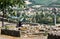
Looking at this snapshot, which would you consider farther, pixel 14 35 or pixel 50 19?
pixel 50 19

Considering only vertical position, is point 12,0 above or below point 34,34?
above

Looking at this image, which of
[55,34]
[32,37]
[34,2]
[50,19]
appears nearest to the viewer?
[55,34]

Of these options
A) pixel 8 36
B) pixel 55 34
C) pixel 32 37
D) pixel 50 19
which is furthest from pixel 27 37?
pixel 50 19

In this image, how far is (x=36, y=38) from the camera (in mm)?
9570

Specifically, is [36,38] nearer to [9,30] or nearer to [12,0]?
[9,30]

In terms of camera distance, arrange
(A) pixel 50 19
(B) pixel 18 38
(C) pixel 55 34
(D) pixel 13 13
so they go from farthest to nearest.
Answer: (A) pixel 50 19 < (D) pixel 13 13 < (B) pixel 18 38 < (C) pixel 55 34

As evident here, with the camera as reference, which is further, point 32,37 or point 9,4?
A: point 9,4

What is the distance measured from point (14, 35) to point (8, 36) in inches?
10.5

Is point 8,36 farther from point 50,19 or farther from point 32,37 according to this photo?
point 50,19

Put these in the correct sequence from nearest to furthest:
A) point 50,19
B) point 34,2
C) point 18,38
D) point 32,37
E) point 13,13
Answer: point 18,38 → point 32,37 → point 13,13 → point 50,19 → point 34,2

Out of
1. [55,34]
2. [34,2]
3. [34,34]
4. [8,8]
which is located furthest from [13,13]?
[34,2]

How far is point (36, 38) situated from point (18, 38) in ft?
2.74

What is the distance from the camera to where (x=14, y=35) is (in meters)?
9.64

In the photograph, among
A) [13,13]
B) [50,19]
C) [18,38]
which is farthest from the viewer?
[50,19]
